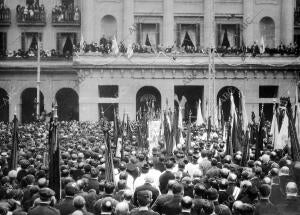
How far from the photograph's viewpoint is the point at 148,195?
8.98m

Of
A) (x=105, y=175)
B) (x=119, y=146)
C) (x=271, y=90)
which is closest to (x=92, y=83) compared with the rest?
(x=271, y=90)

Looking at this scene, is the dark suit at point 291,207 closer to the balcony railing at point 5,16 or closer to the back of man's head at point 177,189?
the back of man's head at point 177,189

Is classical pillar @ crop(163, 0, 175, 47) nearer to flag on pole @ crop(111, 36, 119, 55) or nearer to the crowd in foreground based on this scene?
flag on pole @ crop(111, 36, 119, 55)

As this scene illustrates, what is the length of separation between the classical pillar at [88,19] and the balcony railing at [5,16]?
23.3ft

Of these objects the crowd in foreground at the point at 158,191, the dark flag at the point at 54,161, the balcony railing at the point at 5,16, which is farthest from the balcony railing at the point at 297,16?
the dark flag at the point at 54,161

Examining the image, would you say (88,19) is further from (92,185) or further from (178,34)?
(92,185)

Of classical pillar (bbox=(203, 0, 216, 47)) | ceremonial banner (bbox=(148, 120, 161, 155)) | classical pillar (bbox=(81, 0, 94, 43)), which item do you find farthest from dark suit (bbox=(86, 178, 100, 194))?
classical pillar (bbox=(203, 0, 216, 47))

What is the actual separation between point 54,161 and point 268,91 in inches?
1272

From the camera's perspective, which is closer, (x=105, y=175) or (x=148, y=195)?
(x=148, y=195)

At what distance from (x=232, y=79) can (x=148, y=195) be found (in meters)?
31.9

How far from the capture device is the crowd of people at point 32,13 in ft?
147

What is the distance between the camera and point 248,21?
42.4 meters

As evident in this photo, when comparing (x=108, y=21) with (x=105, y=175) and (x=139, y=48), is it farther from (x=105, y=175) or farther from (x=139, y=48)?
(x=105, y=175)

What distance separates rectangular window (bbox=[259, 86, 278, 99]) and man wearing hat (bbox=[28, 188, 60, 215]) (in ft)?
109
